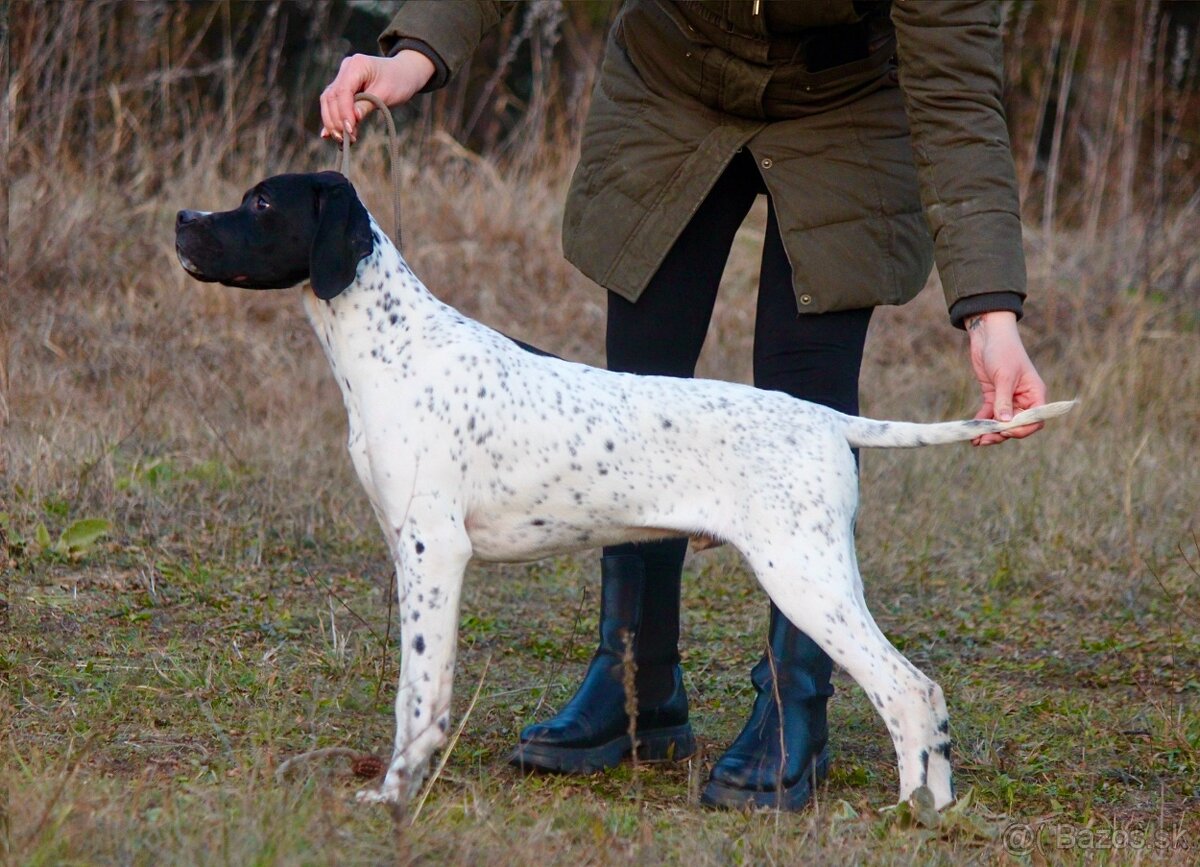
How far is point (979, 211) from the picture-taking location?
2.91 meters

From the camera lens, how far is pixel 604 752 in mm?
3295

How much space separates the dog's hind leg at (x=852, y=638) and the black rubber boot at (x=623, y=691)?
475 millimetres

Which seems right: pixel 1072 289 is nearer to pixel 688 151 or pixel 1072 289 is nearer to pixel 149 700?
pixel 688 151

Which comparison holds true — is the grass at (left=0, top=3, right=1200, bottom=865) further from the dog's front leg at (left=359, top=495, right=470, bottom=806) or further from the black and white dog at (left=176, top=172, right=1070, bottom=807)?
the black and white dog at (left=176, top=172, right=1070, bottom=807)

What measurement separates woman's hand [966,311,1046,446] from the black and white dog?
0.05 metres

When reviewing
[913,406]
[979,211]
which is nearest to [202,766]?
[979,211]

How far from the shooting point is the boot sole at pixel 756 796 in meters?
3.02

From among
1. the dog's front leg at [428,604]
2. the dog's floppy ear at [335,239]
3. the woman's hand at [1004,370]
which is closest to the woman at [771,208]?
the woman's hand at [1004,370]

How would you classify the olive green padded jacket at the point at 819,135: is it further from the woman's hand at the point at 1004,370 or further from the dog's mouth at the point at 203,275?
the dog's mouth at the point at 203,275

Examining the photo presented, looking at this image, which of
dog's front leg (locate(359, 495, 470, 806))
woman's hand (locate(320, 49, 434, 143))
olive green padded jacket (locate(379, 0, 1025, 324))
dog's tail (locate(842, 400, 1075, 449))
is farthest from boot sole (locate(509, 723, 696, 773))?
woman's hand (locate(320, 49, 434, 143))

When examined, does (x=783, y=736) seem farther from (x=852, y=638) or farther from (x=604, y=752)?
(x=604, y=752)

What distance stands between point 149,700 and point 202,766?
0.48 m

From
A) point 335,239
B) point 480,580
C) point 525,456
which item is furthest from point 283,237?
point 480,580

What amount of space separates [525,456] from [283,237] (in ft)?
2.18
